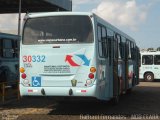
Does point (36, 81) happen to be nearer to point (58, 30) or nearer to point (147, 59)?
point (58, 30)

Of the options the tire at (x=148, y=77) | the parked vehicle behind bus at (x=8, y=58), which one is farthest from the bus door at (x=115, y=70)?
the tire at (x=148, y=77)

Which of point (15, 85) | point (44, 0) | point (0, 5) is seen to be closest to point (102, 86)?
point (15, 85)

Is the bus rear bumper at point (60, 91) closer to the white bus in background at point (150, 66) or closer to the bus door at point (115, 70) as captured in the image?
the bus door at point (115, 70)

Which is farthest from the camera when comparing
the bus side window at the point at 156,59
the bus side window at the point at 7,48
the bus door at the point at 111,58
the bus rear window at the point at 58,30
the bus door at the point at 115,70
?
the bus side window at the point at 156,59

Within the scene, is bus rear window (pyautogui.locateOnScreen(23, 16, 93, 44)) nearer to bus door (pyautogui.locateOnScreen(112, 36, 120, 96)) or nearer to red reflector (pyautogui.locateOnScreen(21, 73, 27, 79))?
red reflector (pyautogui.locateOnScreen(21, 73, 27, 79))

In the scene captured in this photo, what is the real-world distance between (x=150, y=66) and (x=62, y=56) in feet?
83.9

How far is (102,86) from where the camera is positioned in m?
13.8

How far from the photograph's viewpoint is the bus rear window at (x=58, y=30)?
13.3 metres

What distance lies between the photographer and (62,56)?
13250mm

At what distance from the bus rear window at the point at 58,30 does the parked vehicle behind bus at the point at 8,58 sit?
6.56 metres

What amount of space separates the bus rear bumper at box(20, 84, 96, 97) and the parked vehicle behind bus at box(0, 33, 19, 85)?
691cm

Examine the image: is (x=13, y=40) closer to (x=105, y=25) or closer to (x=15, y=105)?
(x=15, y=105)

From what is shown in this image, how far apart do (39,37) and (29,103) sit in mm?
4290

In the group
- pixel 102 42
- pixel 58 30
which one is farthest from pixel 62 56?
pixel 102 42
